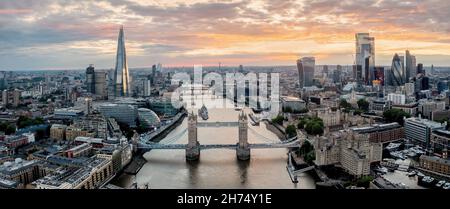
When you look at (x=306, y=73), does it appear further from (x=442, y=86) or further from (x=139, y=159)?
(x=139, y=159)

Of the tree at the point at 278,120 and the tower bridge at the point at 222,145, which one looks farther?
the tree at the point at 278,120

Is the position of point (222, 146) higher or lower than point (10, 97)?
lower

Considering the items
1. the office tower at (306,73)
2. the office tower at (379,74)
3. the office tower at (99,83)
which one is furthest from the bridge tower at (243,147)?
the office tower at (379,74)

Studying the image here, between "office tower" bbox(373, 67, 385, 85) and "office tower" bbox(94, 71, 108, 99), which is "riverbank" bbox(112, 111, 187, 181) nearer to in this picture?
"office tower" bbox(94, 71, 108, 99)

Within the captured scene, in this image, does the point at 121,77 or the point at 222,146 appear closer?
the point at 222,146

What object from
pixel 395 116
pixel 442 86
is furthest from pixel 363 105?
pixel 442 86

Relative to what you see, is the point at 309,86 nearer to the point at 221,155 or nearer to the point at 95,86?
the point at 95,86

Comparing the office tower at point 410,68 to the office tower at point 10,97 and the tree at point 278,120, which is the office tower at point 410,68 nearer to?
the tree at point 278,120
